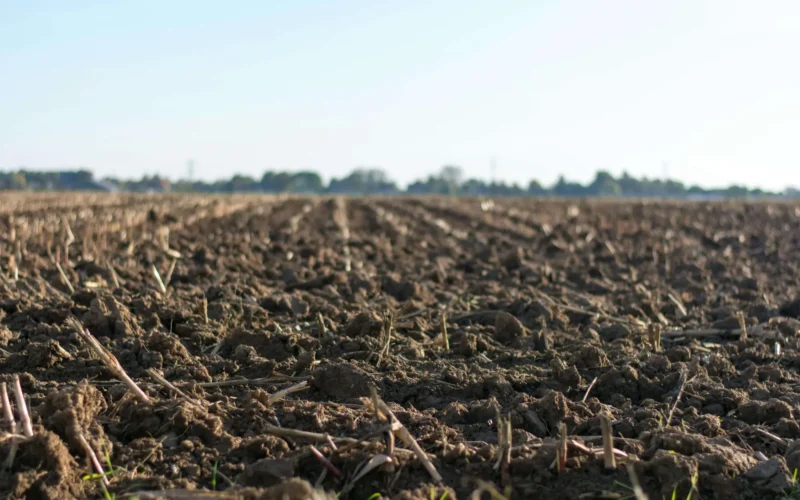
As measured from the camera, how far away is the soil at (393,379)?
3072 millimetres

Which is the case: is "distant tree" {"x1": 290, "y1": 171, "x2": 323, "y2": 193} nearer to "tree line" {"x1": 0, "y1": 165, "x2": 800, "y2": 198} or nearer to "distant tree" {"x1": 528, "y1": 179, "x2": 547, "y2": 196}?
"tree line" {"x1": 0, "y1": 165, "x2": 800, "y2": 198}

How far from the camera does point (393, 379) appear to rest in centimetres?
438

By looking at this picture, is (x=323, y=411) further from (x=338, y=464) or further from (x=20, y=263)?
(x=20, y=263)

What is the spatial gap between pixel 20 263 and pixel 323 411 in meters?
6.09

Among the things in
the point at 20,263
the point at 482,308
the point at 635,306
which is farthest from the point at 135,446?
the point at 20,263

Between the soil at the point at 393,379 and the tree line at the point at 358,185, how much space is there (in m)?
77.9

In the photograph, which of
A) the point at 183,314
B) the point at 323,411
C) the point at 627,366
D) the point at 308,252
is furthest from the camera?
the point at 308,252

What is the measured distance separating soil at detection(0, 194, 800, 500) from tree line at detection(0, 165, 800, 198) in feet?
255

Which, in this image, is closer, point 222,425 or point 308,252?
point 222,425

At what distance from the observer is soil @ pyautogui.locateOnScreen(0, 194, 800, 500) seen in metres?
3.07

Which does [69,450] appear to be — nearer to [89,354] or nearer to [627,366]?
[89,354]

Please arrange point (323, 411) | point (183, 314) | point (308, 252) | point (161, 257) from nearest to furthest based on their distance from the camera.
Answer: point (323, 411) < point (183, 314) < point (161, 257) < point (308, 252)

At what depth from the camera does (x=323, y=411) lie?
12.3 ft

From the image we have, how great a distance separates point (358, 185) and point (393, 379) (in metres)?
105
